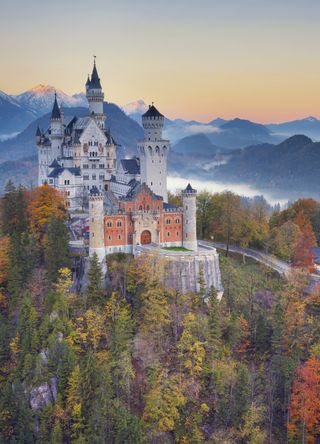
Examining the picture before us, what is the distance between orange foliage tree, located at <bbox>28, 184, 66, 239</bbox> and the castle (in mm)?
6376

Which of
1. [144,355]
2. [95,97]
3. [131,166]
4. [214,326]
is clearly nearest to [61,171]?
[131,166]

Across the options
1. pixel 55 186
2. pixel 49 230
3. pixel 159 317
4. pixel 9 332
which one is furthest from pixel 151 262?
pixel 55 186

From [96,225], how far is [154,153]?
63.5 ft

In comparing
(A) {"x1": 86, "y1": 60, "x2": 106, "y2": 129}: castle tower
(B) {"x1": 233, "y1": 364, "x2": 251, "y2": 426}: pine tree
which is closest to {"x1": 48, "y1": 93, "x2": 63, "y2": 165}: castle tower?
(A) {"x1": 86, "y1": 60, "x2": 106, "y2": 129}: castle tower

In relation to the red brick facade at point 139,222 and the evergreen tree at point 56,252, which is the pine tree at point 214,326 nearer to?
the red brick facade at point 139,222

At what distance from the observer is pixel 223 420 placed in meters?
59.3

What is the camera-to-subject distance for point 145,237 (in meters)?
75.4

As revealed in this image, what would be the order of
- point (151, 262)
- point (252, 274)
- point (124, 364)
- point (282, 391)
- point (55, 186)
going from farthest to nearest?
point (55, 186) → point (252, 274) → point (151, 262) → point (282, 391) → point (124, 364)

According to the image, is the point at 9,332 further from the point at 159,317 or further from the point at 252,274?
the point at 252,274

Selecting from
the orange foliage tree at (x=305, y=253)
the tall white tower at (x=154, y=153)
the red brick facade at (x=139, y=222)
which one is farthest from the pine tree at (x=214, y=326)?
the tall white tower at (x=154, y=153)

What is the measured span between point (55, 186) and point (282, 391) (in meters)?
50.5

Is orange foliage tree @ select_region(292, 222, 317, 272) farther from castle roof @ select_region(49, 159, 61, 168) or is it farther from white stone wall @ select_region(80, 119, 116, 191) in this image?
castle roof @ select_region(49, 159, 61, 168)

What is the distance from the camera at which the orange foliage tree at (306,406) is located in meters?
58.4

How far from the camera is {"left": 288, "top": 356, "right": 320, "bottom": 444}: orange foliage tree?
58406 mm
